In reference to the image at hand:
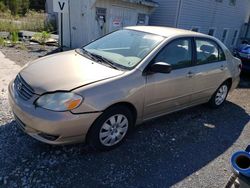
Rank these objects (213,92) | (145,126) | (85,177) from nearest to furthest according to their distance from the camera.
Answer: (85,177) → (145,126) → (213,92)

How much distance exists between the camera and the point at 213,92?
4.80 metres

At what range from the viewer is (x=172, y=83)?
3.65 metres

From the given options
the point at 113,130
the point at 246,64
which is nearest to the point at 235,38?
the point at 246,64

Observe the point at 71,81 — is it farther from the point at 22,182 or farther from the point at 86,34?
the point at 86,34

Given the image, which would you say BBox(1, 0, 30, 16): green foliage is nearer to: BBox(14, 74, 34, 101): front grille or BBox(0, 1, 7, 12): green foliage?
BBox(0, 1, 7, 12): green foliage

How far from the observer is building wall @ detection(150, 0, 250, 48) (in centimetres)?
1227

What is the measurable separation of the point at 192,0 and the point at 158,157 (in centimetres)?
1145

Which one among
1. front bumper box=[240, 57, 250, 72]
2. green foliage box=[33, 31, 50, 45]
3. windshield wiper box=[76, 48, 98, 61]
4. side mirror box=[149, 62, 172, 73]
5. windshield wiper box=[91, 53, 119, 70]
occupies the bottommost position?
green foliage box=[33, 31, 50, 45]

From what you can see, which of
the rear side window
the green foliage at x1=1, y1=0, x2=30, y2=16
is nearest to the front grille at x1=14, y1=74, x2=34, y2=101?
the rear side window

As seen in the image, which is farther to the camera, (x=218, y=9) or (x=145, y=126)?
(x=218, y=9)

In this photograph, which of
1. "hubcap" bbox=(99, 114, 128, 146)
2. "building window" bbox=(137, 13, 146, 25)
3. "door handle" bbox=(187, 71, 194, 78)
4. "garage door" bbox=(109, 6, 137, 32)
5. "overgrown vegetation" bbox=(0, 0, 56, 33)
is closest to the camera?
"hubcap" bbox=(99, 114, 128, 146)

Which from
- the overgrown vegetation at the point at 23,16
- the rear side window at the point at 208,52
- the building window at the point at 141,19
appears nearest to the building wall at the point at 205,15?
the building window at the point at 141,19

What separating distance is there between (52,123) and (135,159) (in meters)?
1.21

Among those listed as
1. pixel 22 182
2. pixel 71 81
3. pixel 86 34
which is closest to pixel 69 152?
pixel 22 182
